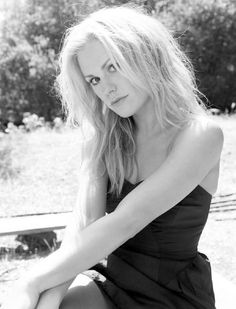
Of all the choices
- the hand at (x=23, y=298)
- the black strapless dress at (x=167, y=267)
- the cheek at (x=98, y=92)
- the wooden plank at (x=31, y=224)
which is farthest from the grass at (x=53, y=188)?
the cheek at (x=98, y=92)

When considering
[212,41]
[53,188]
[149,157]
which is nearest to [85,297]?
[149,157]

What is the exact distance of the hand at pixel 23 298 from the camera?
1.66 metres

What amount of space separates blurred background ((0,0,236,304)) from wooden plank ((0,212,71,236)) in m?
1.47

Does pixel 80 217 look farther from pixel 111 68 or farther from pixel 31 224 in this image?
pixel 31 224

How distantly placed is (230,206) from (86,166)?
134 inches

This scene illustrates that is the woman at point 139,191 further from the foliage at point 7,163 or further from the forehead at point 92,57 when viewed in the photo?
the foliage at point 7,163

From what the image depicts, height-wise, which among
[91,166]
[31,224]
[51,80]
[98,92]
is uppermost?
[98,92]

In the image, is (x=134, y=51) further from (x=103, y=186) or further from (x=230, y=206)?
(x=230, y=206)

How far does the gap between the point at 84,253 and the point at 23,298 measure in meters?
0.24

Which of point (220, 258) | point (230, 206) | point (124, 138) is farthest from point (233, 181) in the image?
point (124, 138)

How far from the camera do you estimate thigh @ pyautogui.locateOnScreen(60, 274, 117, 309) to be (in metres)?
1.76

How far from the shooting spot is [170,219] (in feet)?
5.84

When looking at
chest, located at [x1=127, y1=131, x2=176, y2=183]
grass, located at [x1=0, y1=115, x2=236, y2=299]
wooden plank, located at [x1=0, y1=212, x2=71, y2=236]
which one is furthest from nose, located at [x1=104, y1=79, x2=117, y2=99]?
wooden plank, located at [x1=0, y1=212, x2=71, y2=236]

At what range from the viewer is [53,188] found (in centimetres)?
607
